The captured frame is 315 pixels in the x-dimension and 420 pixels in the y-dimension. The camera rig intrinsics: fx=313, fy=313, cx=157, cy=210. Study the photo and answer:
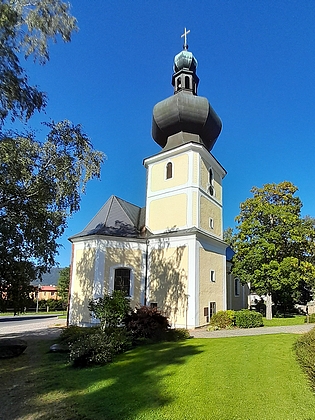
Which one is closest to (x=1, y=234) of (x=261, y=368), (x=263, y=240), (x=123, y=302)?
(x=123, y=302)

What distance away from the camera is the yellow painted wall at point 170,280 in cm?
1798

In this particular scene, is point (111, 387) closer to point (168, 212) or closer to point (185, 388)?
point (185, 388)

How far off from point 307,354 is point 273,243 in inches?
711

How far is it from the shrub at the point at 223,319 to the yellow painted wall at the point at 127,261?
459cm

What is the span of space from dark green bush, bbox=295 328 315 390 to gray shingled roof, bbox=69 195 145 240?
12.8 metres

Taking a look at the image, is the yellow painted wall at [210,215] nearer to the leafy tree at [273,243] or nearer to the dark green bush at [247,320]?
the leafy tree at [273,243]

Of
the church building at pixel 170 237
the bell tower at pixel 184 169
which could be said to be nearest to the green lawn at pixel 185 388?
the church building at pixel 170 237

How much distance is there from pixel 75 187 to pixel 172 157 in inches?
388

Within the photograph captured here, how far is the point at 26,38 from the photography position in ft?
34.1

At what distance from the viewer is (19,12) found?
970 cm

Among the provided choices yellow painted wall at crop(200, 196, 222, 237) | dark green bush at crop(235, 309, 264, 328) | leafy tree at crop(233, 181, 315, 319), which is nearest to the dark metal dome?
yellow painted wall at crop(200, 196, 222, 237)

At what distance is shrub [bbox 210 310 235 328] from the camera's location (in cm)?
1769

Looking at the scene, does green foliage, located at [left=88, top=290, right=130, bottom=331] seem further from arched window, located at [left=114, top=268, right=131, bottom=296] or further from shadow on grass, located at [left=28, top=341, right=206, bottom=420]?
arched window, located at [left=114, top=268, right=131, bottom=296]

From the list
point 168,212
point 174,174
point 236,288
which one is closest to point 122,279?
point 168,212
